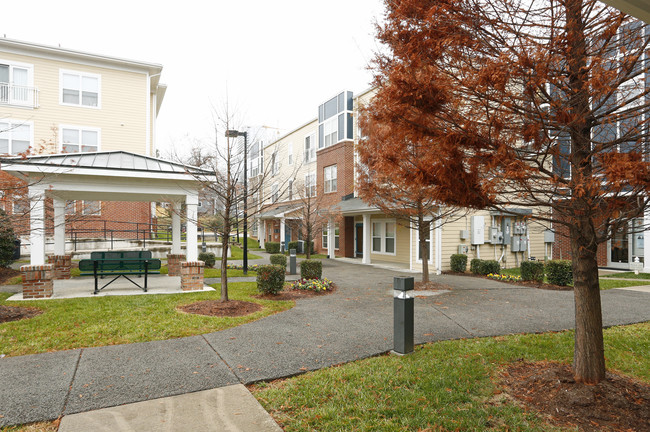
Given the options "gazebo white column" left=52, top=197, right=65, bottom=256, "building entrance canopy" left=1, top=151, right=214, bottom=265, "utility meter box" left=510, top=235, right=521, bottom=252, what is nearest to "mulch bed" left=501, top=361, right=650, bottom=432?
"building entrance canopy" left=1, top=151, right=214, bottom=265

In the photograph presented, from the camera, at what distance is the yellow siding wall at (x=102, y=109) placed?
1847 cm

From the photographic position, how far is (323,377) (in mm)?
4406

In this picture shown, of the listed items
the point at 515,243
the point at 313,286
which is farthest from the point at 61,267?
the point at 515,243

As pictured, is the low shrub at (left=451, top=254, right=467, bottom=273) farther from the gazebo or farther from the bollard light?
the bollard light

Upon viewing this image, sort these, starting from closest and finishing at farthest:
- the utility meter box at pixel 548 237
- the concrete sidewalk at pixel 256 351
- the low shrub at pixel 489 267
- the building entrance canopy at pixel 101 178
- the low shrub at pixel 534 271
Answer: the concrete sidewalk at pixel 256 351 → the building entrance canopy at pixel 101 178 → the low shrub at pixel 534 271 → the low shrub at pixel 489 267 → the utility meter box at pixel 548 237

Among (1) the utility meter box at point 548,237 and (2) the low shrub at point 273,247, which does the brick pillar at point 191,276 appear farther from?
(1) the utility meter box at point 548,237

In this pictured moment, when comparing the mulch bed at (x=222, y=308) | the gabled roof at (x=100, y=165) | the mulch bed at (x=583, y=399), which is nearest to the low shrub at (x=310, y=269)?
the mulch bed at (x=222, y=308)

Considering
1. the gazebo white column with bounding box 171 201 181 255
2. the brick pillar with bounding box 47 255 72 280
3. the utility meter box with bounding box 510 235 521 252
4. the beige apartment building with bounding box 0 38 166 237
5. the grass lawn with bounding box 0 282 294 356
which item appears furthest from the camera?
the beige apartment building with bounding box 0 38 166 237

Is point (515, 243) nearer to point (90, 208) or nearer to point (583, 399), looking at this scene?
point (583, 399)

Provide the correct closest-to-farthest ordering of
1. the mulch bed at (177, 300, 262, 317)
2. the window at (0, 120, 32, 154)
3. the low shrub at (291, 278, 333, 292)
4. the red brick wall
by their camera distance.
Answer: the mulch bed at (177, 300, 262, 317) < the low shrub at (291, 278, 333, 292) < the window at (0, 120, 32, 154) < the red brick wall

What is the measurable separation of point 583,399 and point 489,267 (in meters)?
10.9

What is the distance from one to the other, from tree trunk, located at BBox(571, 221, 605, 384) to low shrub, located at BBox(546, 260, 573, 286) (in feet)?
27.7

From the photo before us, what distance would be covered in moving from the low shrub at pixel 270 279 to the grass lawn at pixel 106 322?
0.49m

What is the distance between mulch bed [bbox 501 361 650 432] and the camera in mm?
3379
